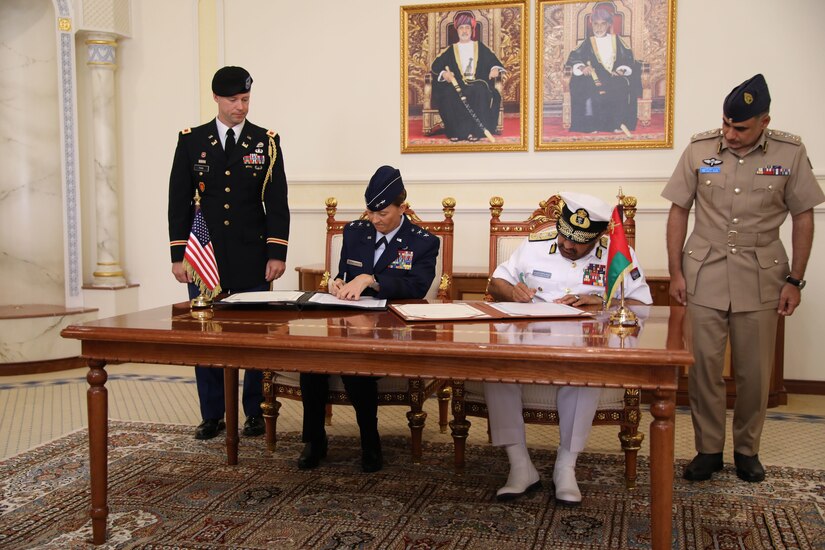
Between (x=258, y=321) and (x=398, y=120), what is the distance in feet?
9.66

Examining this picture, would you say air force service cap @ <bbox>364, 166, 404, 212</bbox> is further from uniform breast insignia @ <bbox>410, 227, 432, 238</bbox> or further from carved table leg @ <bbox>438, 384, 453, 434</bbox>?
carved table leg @ <bbox>438, 384, 453, 434</bbox>

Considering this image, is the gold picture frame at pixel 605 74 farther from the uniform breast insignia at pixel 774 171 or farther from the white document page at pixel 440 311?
the white document page at pixel 440 311

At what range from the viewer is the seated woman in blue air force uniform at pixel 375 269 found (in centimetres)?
319

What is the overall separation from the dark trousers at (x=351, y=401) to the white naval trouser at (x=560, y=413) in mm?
530

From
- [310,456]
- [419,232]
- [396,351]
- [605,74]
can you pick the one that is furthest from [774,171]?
[310,456]

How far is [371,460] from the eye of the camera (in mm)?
3291

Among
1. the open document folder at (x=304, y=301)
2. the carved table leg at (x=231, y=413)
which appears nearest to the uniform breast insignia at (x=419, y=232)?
the open document folder at (x=304, y=301)

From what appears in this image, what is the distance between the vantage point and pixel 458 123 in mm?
5129

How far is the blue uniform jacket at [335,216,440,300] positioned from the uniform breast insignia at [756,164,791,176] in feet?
4.34

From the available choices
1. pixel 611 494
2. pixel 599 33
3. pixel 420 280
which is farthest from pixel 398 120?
pixel 611 494

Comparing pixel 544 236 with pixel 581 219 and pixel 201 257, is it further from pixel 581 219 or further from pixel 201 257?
pixel 201 257

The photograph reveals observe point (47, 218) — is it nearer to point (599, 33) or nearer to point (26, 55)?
point (26, 55)

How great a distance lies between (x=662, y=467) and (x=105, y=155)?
15.8 ft

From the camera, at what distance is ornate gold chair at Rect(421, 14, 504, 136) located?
16.6 feet
